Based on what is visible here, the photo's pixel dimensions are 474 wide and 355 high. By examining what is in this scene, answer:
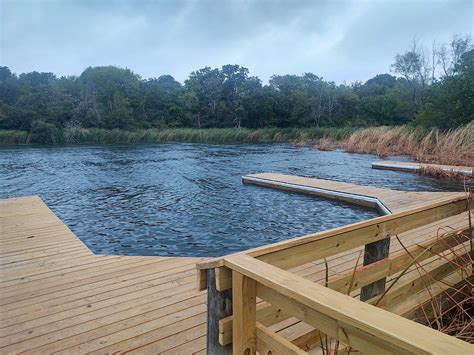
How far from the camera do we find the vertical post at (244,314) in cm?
110

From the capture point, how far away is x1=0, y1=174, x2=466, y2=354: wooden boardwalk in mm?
1824

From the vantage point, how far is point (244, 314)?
3.63 ft

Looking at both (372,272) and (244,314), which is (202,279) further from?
(372,272)

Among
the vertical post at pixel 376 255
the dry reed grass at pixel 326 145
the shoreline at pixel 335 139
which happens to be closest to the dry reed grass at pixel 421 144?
the shoreline at pixel 335 139

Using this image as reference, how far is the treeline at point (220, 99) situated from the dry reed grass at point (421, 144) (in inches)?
523

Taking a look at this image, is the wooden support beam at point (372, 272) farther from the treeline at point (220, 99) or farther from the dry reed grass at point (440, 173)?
the treeline at point (220, 99)

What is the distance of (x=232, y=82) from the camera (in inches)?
1340

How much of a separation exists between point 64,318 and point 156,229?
2.74 metres

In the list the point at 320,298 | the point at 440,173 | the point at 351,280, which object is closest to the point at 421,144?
the point at 440,173

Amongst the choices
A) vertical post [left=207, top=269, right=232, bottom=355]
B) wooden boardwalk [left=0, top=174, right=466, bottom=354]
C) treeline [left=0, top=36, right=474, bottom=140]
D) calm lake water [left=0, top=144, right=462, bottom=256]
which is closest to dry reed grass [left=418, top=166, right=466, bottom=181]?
calm lake water [left=0, top=144, right=462, bottom=256]

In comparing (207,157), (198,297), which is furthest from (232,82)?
(198,297)

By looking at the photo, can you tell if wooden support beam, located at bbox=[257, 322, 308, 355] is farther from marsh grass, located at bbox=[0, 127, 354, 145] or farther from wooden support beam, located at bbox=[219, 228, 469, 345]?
marsh grass, located at bbox=[0, 127, 354, 145]

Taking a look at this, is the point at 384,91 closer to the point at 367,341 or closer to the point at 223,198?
the point at 223,198

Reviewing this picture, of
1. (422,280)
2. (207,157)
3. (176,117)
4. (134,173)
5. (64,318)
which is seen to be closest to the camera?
(422,280)
